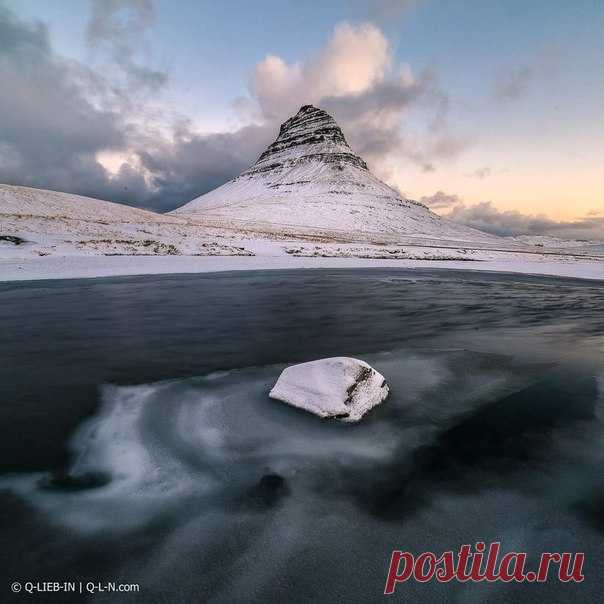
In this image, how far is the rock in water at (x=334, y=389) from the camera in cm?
479

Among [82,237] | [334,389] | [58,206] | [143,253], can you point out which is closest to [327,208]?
[58,206]

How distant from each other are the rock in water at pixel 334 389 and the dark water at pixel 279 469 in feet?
0.65

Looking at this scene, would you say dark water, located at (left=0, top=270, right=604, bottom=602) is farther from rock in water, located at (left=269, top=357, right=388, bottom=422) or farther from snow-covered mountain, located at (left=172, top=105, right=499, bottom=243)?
snow-covered mountain, located at (left=172, top=105, right=499, bottom=243)

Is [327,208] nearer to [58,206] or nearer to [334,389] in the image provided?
[58,206]

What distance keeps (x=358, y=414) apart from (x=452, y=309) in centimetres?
1094

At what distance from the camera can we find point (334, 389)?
4.89m

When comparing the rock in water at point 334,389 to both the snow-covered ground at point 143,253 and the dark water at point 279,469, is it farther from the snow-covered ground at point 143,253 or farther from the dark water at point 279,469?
the snow-covered ground at point 143,253

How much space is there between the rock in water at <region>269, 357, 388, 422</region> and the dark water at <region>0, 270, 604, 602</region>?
20cm

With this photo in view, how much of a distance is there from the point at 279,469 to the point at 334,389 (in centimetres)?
143

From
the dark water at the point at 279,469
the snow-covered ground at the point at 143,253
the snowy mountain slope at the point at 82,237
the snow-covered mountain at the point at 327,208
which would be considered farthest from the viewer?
the snow-covered mountain at the point at 327,208

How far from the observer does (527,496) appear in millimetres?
3430

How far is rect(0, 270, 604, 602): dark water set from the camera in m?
2.67

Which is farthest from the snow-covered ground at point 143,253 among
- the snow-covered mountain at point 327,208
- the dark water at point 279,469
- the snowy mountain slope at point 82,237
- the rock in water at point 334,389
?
the snow-covered mountain at point 327,208

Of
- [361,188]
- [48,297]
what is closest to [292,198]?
[361,188]
